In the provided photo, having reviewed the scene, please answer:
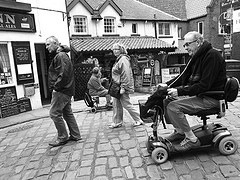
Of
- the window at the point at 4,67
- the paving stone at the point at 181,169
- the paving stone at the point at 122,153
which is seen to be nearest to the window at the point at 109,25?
the window at the point at 4,67

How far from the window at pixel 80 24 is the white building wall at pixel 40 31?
6.35 meters

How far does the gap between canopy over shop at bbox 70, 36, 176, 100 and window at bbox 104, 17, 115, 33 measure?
90 cm

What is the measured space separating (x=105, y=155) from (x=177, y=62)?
71.1ft

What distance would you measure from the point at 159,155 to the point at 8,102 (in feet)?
20.8

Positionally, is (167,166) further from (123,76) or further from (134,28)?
(134,28)

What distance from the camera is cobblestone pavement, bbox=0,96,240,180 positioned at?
304cm

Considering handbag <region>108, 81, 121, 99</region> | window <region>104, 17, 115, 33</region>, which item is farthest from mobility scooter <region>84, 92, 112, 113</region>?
window <region>104, 17, 115, 33</region>

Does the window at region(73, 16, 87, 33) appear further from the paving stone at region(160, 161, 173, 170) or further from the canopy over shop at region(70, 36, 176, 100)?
the paving stone at region(160, 161, 173, 170)

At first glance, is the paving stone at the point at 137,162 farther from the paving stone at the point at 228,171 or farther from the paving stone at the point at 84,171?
the paving stone at the point at 228,171

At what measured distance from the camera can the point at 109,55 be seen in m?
14.9

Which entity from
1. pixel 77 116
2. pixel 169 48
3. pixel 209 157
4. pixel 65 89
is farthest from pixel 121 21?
pixel 209 157

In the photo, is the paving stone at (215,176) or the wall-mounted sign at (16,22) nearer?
the paving stone at (215,176)

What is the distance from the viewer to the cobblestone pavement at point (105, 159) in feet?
9.98

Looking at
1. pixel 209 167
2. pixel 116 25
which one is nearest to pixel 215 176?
pixel 209 167
